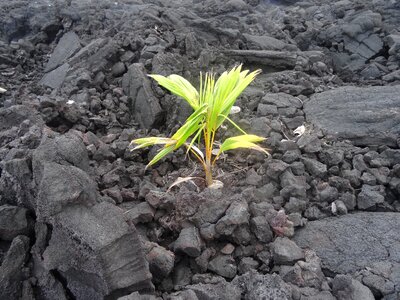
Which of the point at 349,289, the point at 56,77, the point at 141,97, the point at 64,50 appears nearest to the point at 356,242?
the point at 349,289

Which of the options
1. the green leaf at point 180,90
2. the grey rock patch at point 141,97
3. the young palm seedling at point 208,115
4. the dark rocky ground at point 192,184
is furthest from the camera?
the grey rock patch at point 141,97

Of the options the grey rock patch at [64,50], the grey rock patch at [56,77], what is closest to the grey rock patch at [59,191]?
the grey rock patch at [56,77]

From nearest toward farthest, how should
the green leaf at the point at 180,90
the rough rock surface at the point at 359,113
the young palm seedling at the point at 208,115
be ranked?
the young palm seedling at the point at 208,115
the green leaf at the point at 180,90
the rough rock surface at the point at 359,113

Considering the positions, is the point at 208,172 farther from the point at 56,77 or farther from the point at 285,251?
the point at 56,77

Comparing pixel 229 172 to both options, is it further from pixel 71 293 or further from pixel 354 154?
pixel 71 293

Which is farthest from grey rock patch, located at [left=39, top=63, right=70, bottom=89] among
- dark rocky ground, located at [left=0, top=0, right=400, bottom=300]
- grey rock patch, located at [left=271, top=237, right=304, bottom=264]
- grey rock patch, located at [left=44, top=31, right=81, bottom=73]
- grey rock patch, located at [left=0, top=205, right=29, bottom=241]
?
grey rock patch, located at [left=271, top=237, right=304, bottom=264]

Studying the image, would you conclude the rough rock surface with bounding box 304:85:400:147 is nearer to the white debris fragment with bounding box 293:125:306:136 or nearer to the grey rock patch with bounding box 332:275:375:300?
the white debris fragment with bounding box 293:125:306:136

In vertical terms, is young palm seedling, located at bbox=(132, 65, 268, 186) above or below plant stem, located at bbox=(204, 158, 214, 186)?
above

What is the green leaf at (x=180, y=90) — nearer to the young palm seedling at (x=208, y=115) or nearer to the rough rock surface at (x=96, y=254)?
the young palm seedling at (x=208, y=115)

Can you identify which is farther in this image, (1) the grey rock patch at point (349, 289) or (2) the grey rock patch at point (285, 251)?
(2) the grey rock patch at point (285, 251)
